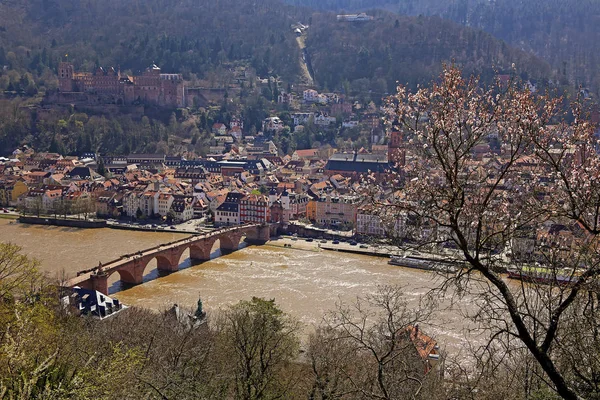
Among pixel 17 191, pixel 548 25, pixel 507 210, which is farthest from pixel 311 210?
pixel 548 25

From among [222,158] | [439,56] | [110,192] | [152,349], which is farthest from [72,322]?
[439,56]

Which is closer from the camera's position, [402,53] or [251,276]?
[251,276]

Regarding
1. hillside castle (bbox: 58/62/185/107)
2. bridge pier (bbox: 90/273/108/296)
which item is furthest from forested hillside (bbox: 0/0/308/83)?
bridge pier (bbox: 90/273/108/296)

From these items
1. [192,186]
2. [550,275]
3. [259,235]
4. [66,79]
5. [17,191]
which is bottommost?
[259,235]

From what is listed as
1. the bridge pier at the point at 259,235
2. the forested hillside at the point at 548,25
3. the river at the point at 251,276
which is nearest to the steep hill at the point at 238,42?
the forested hillside at the point at 548,25

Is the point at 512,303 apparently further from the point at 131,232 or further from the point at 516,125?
the point at 131,232

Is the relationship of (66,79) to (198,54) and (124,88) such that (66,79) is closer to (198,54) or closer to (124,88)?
(124,88)

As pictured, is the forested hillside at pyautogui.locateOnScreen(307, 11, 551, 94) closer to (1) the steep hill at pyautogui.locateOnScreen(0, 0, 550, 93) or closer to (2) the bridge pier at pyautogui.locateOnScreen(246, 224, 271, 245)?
(1) the steep hill at pyautogui.locateOnScreen(0, 0, 550, 93)

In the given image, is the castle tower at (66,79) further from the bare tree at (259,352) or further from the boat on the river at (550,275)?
the boat on the river at (550,275)
